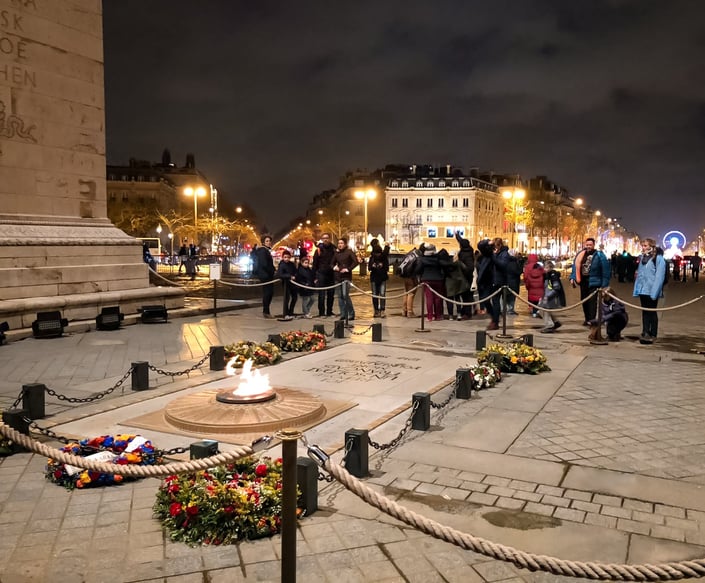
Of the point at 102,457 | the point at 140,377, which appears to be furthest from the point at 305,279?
the point at 102,457

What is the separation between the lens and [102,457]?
5.31 m

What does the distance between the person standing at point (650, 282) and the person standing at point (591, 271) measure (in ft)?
2.21

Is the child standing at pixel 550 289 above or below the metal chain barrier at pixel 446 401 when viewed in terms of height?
above

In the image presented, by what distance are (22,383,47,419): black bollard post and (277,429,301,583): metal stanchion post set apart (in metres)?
4.80

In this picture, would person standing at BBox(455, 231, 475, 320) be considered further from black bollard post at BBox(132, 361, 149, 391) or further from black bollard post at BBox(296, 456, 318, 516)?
black bollard post at BBox(296, 456, 318, 516)

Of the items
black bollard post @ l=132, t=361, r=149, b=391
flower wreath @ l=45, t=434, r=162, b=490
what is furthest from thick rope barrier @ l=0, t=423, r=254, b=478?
black bollard post @ l=132, t=361, r=149, b=391

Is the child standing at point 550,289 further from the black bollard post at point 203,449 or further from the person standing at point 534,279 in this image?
the black bollard post at point 203,449

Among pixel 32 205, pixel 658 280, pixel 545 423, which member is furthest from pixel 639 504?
pixel 32 205

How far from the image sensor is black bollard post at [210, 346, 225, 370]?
9.72 metres

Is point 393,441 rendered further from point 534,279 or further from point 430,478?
point 534,279

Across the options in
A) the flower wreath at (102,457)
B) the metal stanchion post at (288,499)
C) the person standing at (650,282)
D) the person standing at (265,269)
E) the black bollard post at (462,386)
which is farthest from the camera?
the person standing at (265,269)

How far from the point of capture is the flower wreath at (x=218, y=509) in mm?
4285

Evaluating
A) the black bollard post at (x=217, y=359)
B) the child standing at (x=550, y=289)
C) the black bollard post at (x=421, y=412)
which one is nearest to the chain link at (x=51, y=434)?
the black bollard post at (x=421, y=412)

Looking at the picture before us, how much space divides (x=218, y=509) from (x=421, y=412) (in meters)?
2.86
